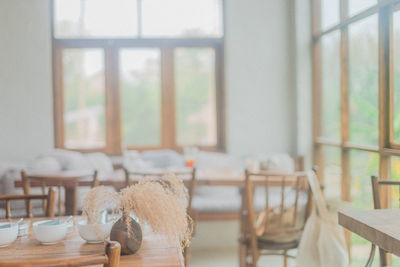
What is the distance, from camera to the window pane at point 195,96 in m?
5.47

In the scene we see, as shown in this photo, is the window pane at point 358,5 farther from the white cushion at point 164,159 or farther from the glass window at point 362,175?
the white cushion at point 164,159

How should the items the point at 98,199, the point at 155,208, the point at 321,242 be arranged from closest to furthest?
1. the point at 155,208
2. the point at 98,199
3. the point at 321,242

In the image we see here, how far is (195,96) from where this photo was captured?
5516 mm

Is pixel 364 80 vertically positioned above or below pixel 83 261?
above

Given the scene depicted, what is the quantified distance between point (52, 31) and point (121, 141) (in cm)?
144

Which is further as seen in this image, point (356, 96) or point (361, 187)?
point (356, 96)

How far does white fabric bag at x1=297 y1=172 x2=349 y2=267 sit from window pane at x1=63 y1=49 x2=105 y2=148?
125 inches

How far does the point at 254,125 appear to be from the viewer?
5410mm

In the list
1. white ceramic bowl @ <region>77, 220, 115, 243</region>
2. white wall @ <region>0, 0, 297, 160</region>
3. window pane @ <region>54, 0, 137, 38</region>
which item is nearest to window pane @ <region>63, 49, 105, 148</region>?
white wall @ <region>0, 0, 297, 160</region>

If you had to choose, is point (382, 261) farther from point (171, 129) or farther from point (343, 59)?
point (171, 129)

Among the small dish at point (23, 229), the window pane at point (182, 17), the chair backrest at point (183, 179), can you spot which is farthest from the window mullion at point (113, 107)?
the small dish at point (23, 229)

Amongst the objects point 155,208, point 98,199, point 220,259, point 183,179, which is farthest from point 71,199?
point 155,208

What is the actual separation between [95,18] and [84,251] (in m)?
4.01

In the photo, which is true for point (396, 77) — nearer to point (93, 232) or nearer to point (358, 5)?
point (358, 5)
